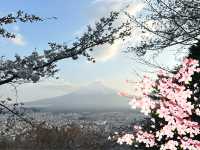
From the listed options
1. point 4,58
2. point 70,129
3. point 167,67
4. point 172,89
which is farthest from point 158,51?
point 172,89

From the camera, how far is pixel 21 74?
11.6 metres

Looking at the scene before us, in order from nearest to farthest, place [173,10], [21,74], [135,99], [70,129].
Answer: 1. [135,99]
2. [21,74]
3. [173,10]
4. [70,129]

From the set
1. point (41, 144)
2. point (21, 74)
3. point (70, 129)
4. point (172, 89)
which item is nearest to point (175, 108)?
point (172, 89)

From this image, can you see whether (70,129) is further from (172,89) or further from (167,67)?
(172,89)

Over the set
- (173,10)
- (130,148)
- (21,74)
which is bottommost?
(130,148)

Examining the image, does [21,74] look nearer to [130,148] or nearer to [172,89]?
[172,89]

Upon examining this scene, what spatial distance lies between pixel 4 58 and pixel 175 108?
4.16 m

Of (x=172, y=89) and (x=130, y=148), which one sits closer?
(x=172, y=89)

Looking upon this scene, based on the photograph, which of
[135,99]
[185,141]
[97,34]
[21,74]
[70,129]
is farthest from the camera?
[70,129]

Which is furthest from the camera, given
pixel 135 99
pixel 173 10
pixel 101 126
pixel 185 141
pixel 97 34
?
pixel 101 126

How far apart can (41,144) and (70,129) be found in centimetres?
224

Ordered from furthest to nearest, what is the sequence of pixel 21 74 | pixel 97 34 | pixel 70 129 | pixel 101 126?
pixel 101 126 → pixel 70 129 → pixel 97 34 → pixel 21 74

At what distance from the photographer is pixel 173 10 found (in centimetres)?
2209

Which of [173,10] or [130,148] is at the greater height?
[173,10]
